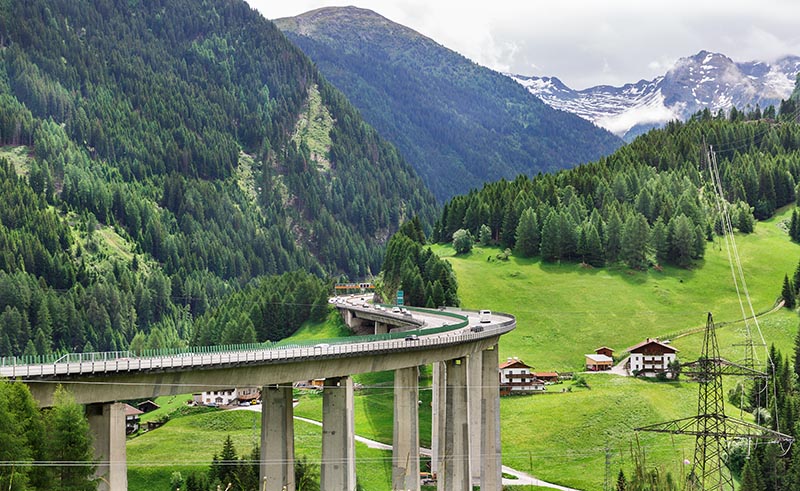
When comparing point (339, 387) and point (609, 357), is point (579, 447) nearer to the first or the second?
point (609, 357)

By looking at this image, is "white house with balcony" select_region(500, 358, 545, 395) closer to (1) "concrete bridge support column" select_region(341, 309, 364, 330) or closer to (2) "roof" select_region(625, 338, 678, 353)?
(2) "roof" select_region(625, 338, 678, 353)

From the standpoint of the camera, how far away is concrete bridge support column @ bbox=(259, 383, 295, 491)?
79375mm

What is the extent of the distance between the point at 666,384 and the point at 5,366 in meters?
110

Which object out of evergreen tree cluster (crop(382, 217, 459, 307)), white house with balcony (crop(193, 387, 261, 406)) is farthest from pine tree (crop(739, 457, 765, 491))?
evergreen tree cluster (crop(382, 217, 459, 307))

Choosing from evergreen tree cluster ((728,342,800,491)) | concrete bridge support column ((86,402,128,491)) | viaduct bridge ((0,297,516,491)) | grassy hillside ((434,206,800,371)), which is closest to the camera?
concrete bridge support column ((86,402,128,491))

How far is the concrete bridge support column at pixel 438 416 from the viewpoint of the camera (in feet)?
385

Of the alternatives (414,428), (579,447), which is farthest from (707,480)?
(414,428)

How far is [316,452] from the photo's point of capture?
397ft

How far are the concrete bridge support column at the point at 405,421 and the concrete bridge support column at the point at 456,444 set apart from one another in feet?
18.6

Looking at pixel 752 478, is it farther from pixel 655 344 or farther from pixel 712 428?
pixel 655 344

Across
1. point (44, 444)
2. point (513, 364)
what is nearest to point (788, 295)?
point (513, 364)

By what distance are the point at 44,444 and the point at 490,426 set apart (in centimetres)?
6852

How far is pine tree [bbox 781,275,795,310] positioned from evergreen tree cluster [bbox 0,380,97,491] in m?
154

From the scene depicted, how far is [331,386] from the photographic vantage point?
281 ft
